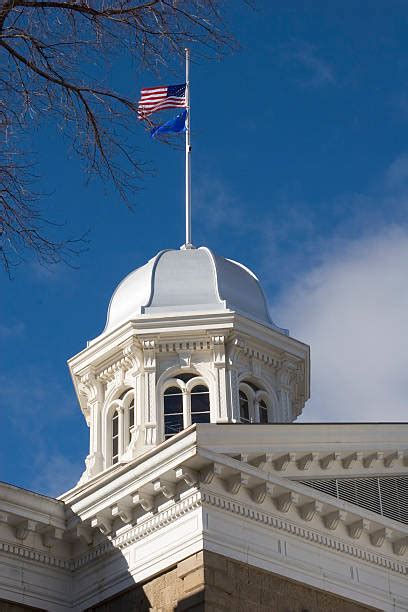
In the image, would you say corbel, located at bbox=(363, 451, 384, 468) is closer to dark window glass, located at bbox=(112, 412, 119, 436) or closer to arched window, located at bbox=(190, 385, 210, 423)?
arched window, located at bbox=(190, 385, 210, 423)

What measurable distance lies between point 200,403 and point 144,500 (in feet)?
30.1

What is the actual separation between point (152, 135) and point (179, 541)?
297 inches

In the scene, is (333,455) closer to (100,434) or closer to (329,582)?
(329,582)

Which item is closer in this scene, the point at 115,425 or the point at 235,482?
the point at 235,482

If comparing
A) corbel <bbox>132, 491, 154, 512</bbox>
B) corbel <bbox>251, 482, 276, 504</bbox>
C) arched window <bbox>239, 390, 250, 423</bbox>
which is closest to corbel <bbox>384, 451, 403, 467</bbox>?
corbel <bbox>251, 482, 276, 504</bbox>

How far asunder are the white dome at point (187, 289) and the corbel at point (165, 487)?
9974mm

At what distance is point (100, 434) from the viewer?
29.2 metres

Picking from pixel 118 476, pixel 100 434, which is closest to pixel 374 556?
pixel 118 476

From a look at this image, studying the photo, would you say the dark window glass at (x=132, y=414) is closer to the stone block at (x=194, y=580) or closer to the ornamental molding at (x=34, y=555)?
the ornamental molding at (x=34, y=555)

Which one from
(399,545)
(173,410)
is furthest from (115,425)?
(399,545)

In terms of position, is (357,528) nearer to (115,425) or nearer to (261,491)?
(261,491)

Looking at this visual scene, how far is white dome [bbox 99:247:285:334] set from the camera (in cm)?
2947

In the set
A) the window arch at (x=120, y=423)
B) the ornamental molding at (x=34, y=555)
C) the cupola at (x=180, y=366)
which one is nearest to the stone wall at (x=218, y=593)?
the ornamental molding at (x=34, y=555)

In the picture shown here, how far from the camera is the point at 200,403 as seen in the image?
28359mm
